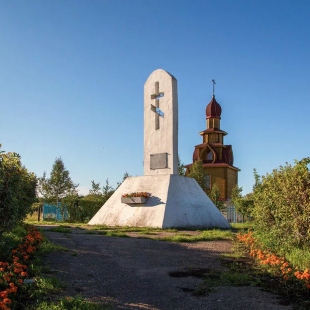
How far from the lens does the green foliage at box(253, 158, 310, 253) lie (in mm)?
7828

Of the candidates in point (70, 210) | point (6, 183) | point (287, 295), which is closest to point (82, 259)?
point (6, 183)

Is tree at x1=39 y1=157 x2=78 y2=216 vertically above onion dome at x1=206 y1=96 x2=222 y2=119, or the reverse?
onion dome at x1=206 y1=96 x2=222 y2=119

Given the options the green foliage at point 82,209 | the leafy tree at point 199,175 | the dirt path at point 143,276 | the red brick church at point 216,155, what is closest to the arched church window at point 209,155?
the red brick church at point 216,155

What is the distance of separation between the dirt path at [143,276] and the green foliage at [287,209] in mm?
1387

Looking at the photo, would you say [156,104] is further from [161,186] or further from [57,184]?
[57,184]

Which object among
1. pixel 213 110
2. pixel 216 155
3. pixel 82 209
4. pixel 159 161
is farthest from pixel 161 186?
pixel 213 110

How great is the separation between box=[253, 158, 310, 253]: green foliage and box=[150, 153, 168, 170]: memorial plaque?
9083 mm

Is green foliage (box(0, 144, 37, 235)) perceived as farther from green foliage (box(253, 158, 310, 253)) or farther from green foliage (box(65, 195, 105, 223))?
green foliage (box(65, 195, 105, 223))

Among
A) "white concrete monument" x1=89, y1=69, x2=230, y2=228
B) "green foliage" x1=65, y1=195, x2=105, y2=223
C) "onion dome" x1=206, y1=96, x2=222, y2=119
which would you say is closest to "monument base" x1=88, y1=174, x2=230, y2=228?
"white concrete monument" x1=89, y1=69, x2=230, y2=228

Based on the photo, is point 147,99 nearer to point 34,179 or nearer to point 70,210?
point 34,179

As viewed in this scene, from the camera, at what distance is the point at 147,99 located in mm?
19312

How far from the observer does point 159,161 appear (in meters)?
18.5

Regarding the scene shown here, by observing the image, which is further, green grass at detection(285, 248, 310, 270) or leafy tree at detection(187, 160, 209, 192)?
leafy tree at detection(187, 160, 209, 192)

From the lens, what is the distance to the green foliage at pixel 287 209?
25.7 ft
